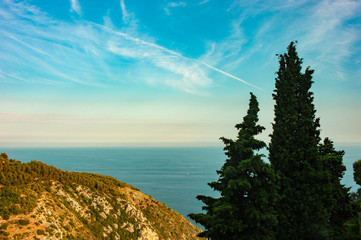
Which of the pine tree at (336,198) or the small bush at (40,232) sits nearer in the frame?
the small bush at (40,232)

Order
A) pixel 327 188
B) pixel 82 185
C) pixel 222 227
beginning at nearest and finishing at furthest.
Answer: pixel 222 227
pixel 327 188
pixel 82 185

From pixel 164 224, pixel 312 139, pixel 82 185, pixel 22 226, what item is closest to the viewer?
pixel 22 226

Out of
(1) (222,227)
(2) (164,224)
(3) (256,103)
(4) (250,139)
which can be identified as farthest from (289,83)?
(2) (164,224)

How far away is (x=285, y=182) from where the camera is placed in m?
22.3

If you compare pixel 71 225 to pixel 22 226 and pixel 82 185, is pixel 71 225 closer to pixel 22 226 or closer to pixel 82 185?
pixel 22 226

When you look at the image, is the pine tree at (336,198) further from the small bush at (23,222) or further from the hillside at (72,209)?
the small bush at (23,222)

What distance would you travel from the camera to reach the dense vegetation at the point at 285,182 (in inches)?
607

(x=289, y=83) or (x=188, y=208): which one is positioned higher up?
(x=289, y=83)

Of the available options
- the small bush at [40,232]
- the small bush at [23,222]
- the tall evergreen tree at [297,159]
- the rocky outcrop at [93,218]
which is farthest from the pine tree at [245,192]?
the small bush at [23,222]

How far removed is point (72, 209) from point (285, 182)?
23043mm

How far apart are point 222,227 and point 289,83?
18.6m

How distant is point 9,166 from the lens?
24.4m

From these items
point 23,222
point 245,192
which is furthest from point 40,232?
point 245,192

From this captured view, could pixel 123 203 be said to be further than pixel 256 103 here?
Yes
